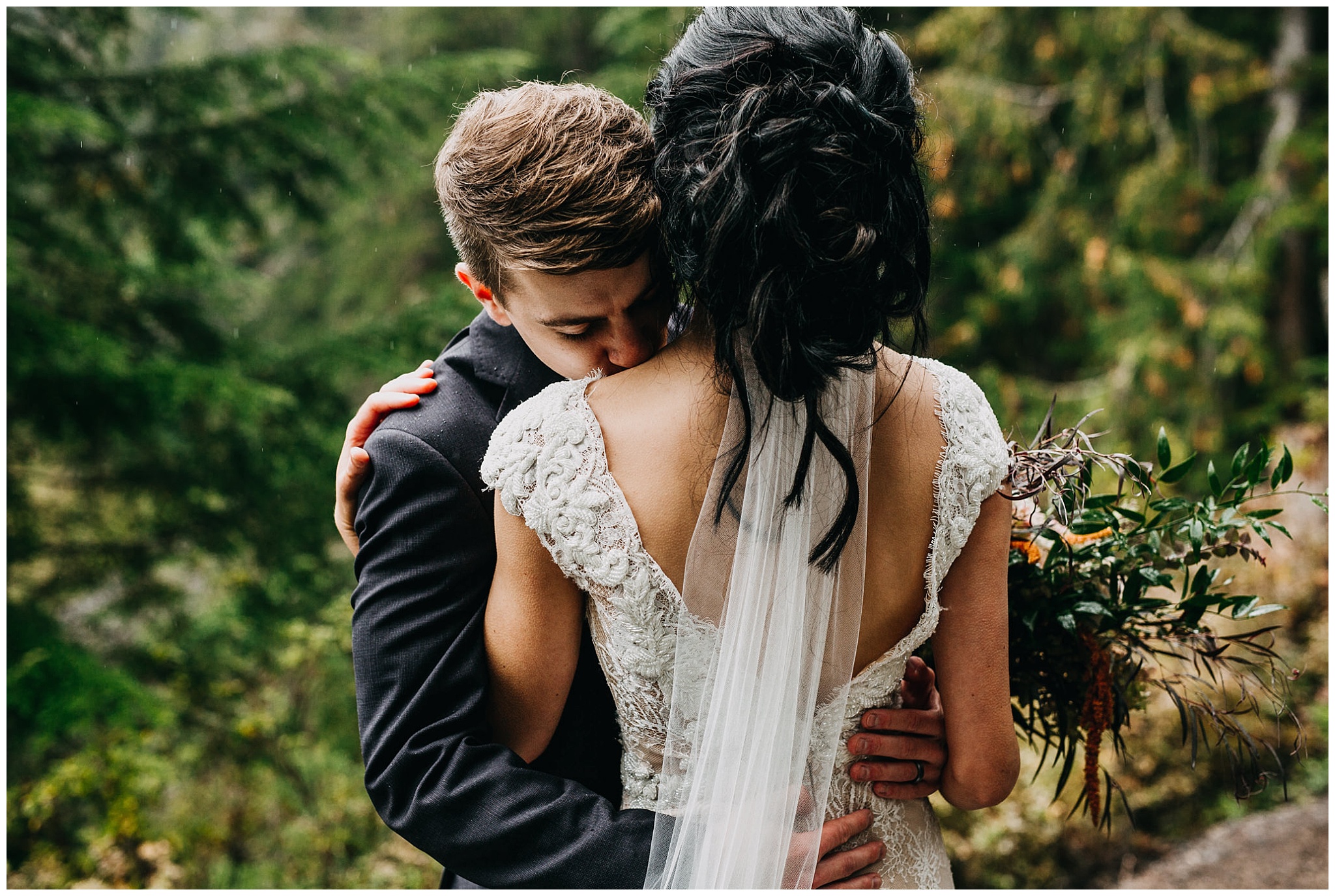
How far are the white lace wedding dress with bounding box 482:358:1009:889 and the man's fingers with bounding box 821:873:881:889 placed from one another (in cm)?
5

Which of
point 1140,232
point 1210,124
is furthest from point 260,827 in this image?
point 1210,124

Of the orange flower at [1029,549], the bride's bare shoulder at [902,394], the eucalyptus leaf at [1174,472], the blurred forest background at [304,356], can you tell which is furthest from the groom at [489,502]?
the blurred forest background at [304,356]

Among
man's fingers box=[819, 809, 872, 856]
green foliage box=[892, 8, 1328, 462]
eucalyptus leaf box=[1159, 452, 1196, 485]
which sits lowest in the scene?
man's fingers box=[819, 809, 872, 856]

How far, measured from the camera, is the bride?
1.18 m

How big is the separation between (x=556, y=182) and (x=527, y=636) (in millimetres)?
708

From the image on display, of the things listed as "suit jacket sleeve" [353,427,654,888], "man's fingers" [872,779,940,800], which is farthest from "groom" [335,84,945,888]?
"man's fingers" [872,779,940,800]

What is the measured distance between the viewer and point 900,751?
63.8 inches

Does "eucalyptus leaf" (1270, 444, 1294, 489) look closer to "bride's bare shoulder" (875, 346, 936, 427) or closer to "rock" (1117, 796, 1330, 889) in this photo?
"bride's bare shoulder" (875, 346, 936, 427)

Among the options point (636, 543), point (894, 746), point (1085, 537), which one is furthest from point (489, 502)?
point (1085, 537)

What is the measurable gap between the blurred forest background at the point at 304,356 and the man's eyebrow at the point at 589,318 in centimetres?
267

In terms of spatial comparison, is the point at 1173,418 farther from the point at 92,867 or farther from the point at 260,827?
the point at 92,867

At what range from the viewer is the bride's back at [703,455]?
1.33 m

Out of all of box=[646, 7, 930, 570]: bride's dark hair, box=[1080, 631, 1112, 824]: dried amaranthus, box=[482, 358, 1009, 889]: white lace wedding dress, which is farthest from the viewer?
box=[1080, 631, 1112, 824]: dried amaranthus

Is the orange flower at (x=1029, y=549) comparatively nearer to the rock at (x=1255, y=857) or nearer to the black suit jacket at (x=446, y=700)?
the black suit jacket at (x=446, y=700)
